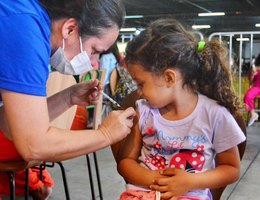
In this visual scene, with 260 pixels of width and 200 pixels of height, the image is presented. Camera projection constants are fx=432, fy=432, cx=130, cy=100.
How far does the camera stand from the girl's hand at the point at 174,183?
1.26m

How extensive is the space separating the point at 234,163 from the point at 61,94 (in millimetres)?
651

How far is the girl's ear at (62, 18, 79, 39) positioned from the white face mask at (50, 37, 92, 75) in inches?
2.0

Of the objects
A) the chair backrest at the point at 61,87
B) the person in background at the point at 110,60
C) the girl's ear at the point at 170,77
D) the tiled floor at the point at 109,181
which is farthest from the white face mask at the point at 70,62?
the person in background at the point at 110,60

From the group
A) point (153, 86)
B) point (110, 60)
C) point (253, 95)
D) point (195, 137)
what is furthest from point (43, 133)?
point (253, 95)

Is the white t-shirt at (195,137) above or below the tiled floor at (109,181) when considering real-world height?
above

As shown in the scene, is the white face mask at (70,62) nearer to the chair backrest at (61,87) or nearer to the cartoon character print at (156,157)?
the cartoon character print at (156,157)

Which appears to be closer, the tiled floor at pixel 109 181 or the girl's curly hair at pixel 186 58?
the girl's curly hair at pixel 186 58

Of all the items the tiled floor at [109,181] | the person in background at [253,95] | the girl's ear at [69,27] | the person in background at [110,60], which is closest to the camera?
the girl's ear at [69,27]

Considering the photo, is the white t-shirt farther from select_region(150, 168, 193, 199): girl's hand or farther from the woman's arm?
the woman's arm

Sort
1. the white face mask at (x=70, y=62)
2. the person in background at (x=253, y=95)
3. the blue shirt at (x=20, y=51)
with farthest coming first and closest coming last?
the person in background at (x=253, y=95) < the white face mask at (x=70, y=62) < the blue shirt at (x=20, y=51)

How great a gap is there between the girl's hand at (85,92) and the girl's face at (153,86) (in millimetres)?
225

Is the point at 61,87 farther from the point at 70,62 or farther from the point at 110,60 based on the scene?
the point at 110,60

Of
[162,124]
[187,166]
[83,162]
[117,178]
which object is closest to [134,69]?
[162,124]

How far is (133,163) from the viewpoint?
54.6 inches
